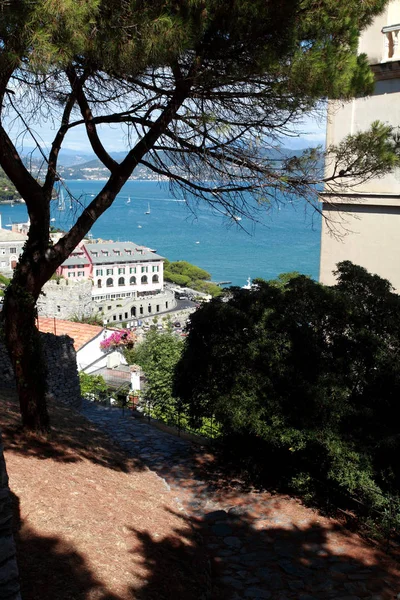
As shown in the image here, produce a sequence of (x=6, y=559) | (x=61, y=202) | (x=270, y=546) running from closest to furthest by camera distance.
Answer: (x=6, y=559) < (x=270, y=546) < (x=61, y=202)

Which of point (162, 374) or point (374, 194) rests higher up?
point (374, 194)

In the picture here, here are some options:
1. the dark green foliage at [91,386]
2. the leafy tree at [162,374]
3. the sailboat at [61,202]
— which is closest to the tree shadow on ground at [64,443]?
the sailboat at [61,202]

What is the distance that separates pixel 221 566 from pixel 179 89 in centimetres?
451

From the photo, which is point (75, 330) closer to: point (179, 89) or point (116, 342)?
point (116, 342)

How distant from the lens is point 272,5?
218 inches

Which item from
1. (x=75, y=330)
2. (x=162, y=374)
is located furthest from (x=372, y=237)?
(x=75, y=330)

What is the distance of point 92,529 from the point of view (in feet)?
15.4

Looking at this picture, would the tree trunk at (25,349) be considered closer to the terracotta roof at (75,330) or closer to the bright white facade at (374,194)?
the bright white facade at (374,194)

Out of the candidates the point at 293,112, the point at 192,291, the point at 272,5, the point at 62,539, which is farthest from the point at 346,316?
the point at 192,291

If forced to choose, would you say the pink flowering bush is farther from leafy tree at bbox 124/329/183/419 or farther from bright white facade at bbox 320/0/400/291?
bright white facade at bbox 320/0/400/291

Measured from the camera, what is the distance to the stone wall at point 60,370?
11.0 metres

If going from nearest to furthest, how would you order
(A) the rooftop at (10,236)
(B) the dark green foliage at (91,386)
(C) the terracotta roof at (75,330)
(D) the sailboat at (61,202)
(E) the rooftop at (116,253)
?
(D) the sailboat at (61,202), (B) the dark green foliage at (91,386), (C) the terracotta roof at (75,330), (A) the rooftop at (10,236), (E) the rooftop at (116,253)

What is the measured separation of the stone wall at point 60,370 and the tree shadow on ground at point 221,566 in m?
5.60

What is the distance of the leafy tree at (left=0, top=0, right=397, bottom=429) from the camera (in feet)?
16.8
